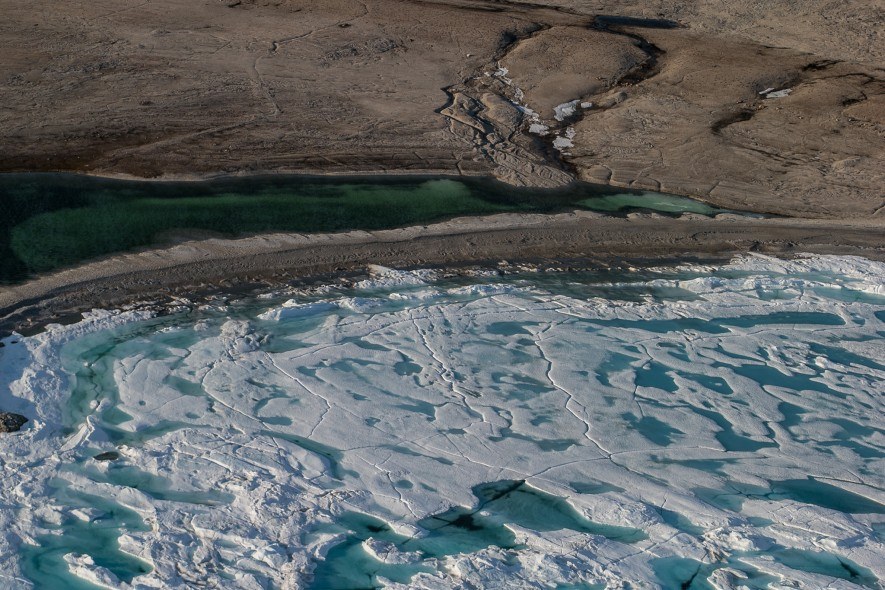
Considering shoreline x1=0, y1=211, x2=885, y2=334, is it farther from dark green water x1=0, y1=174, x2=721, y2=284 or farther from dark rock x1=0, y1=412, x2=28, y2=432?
dark rock x1=0, y1=412, x2=28, y2=432

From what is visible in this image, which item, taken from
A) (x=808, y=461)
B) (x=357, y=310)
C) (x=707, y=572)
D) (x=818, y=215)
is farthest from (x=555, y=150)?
(x=707, y=572)

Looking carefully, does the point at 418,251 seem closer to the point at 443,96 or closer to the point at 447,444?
the point at 447,444

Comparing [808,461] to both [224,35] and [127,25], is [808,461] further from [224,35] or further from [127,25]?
[127,25]

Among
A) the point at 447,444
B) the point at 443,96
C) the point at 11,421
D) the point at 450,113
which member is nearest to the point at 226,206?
the point at 450,113

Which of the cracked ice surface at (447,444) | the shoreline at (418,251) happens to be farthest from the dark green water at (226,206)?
the cracked ice surface at (447,444)

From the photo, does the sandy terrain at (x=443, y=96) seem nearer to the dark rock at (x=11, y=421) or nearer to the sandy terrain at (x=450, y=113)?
the sandy terrain at (x=450, y=113)
